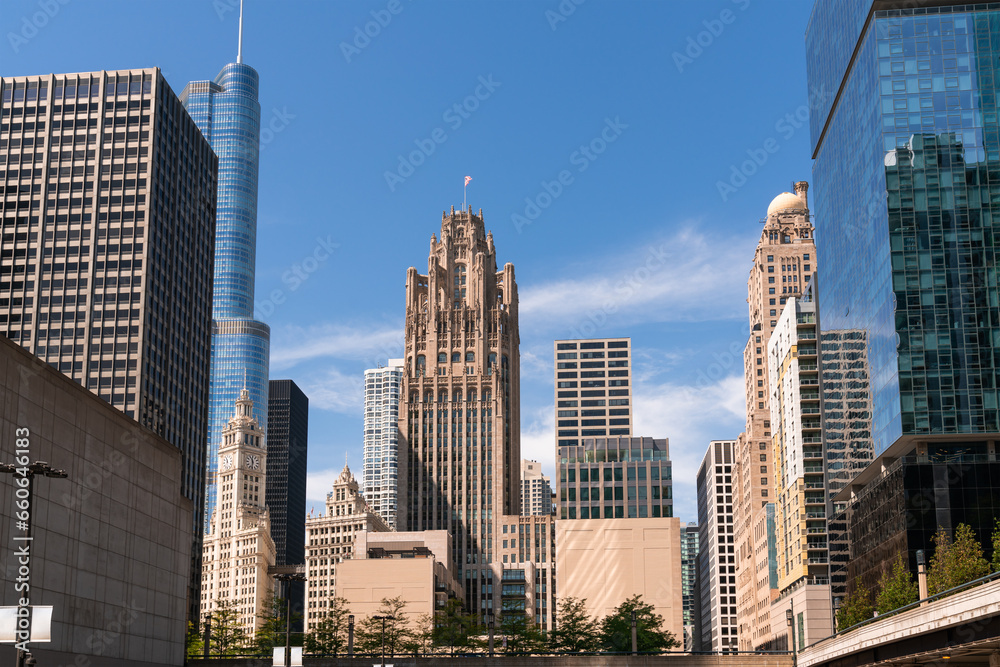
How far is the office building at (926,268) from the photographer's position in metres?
116

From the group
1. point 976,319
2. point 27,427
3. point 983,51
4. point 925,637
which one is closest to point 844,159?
point 983,51

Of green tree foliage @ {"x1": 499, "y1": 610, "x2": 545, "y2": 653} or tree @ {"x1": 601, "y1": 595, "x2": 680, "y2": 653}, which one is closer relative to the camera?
green tree foliage @ {"x1": 499, "y1": 610, "x2": 545, "y2": 653}

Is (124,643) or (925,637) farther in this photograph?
(124,643)

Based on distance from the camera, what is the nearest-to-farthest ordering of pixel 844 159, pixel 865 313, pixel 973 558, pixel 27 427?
pixel 27 427, pixel 973 558, pixel 865 313, pixel 844 159

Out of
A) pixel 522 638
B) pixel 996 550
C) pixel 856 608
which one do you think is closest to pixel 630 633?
pixel 522 638

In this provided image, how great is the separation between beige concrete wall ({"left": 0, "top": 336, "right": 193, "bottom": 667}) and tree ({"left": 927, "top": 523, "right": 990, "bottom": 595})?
2451 inches

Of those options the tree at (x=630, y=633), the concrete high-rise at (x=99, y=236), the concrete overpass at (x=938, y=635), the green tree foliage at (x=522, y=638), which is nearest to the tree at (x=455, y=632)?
the green tree foliage at (x=522, y=638)

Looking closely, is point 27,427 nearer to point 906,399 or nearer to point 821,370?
point 906,399

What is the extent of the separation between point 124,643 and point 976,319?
88140 mm

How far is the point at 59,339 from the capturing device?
165 metres

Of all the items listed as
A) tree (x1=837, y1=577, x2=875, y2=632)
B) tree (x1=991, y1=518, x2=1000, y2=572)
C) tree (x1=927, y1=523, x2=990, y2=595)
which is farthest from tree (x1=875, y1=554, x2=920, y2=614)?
tree (x1=991, y1=518, x2=1000, y2=572)

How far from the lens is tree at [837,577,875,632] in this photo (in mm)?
117312

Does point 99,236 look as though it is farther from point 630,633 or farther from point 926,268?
point 926,268

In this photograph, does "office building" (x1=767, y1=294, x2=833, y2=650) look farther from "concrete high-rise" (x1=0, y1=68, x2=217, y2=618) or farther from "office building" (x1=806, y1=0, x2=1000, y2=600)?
"concrete high-rise" (x1=0, y1=68, x2=217, y2=618)
